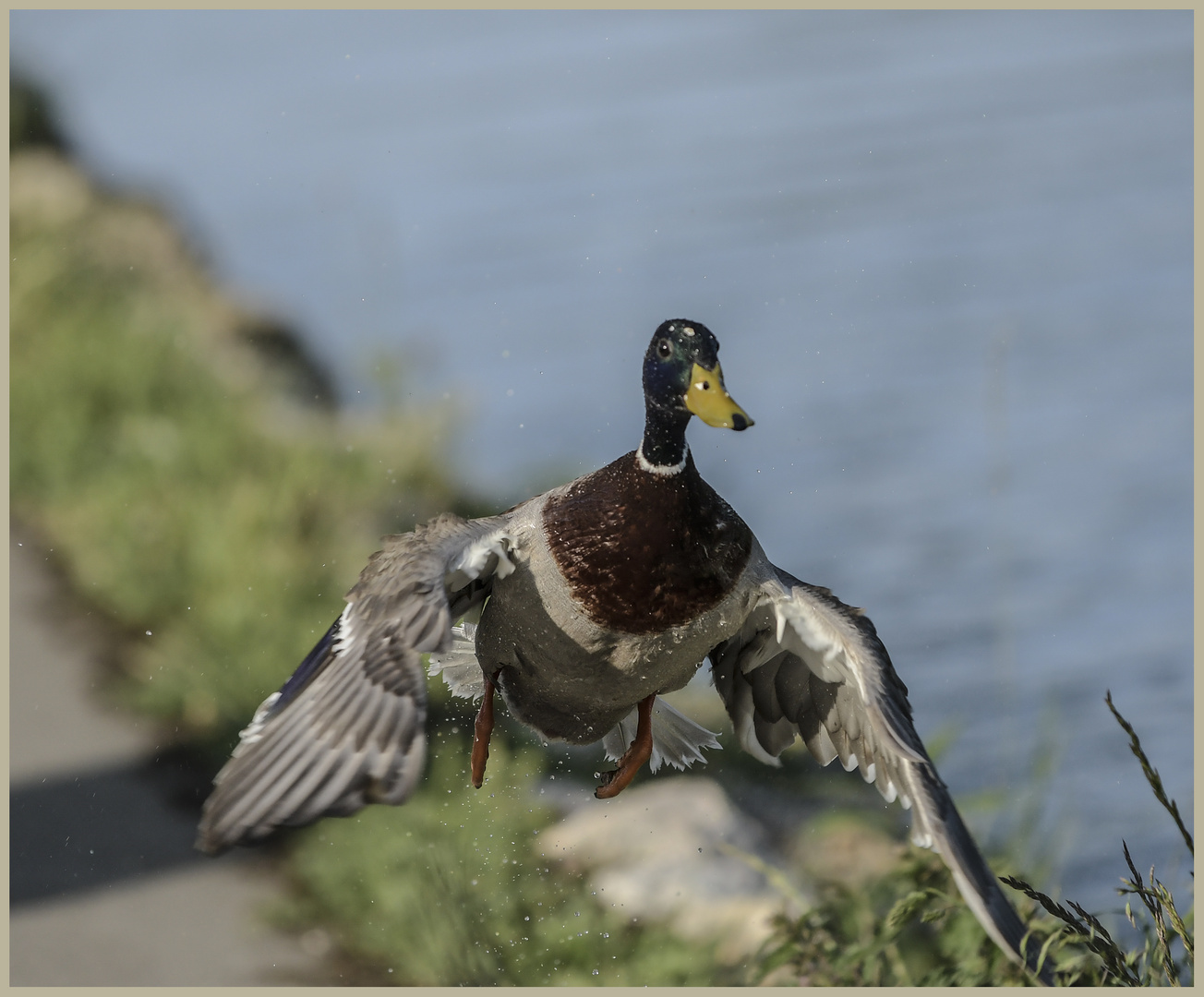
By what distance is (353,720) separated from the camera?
259 centimetres

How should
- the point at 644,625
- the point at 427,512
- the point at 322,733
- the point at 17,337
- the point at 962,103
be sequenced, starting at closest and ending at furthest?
the point at 322,733 → the point at 644,625 → the point at 427,512 → the point at 17,337 → the point at 962,103

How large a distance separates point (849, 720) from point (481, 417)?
506 cm

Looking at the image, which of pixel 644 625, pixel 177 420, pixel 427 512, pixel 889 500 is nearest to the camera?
pixel 644 625

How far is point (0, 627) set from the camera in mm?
5465

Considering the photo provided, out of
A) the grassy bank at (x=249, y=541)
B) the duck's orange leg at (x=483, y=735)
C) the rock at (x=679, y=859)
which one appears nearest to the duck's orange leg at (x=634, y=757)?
the duck's orange leg at (x=483, y=735)

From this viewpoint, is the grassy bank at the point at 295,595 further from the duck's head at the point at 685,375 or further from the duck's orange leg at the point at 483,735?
the duck's head at the point at 685,375

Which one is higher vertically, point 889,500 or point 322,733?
point 322,733

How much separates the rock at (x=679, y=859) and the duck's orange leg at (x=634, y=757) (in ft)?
1.36

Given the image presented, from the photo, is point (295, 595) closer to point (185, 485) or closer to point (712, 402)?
point (185, 485)

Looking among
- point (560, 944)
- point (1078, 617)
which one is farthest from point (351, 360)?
point (560, 944)

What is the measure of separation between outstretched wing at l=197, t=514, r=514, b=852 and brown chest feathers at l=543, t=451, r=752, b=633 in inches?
10.9

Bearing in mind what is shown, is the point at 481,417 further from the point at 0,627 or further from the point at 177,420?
the point at 0,627

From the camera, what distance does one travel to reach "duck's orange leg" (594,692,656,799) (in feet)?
11.8

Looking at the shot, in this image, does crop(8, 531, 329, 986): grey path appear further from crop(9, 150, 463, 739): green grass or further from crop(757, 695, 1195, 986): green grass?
crop(757, 695, 1195, 986): green grass
